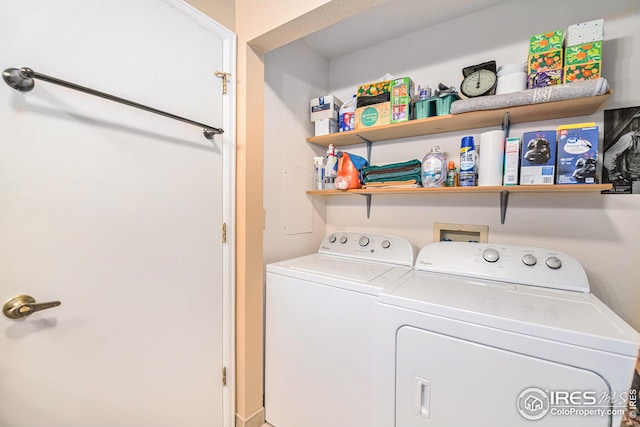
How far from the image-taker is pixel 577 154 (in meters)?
1.18

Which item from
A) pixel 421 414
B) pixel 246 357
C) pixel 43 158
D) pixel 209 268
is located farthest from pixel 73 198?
pixel 421 414

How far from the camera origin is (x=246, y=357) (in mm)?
1481

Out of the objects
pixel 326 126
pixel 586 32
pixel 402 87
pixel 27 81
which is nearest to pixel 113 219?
pixel 27 81

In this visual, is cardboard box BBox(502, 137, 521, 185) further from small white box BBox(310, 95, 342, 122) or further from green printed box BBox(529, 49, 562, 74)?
small white box BBox(310, 95, 342, 122)

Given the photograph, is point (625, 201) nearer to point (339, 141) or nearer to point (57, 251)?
point (339, 141)

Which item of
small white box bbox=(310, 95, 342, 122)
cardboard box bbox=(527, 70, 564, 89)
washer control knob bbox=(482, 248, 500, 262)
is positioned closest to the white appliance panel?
washer control knob bbox=(482, 248, 500, 262)

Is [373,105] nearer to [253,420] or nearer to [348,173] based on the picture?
[348,173]

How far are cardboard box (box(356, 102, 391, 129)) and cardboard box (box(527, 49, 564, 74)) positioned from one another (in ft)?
2.38

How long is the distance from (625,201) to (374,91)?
145 cm

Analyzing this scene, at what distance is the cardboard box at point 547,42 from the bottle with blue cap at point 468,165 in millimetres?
486

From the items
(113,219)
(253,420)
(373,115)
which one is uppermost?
(373,115)

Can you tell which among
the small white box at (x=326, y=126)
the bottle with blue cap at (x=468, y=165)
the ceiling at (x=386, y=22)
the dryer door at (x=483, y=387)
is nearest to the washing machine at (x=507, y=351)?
the dryer door at (x=483, y=387)

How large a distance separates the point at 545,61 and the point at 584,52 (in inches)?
5.4

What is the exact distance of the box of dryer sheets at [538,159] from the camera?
4.03 ft
